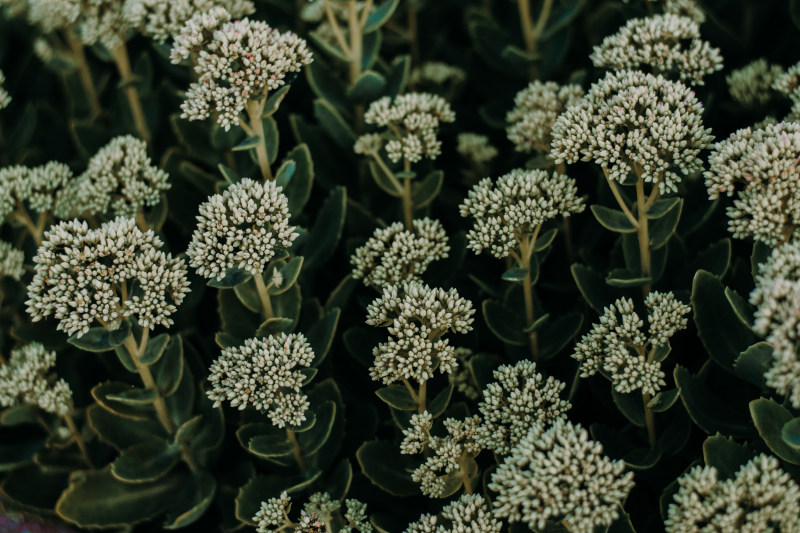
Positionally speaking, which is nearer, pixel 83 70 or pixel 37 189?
pixel 37 189

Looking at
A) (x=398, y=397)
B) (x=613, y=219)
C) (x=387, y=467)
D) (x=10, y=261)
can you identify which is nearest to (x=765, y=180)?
(x=613, y=219)

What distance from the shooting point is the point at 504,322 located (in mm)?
2508

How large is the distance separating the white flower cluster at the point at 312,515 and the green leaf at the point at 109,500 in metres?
0.61

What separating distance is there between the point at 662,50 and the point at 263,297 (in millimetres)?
1587

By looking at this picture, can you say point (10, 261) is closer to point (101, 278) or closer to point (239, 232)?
point (101, 278)

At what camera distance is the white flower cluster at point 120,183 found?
8.40 feet

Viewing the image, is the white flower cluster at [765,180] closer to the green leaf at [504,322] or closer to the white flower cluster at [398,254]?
the green leaf at [504,322]

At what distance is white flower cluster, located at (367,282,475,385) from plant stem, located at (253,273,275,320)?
350mm

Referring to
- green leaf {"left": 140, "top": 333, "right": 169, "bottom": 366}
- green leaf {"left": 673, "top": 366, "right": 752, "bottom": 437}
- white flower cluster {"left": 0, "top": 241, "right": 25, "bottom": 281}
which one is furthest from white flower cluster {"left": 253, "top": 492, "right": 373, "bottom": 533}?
white flower cluster {"left": 0, "top": 241, "right": 25, "bottom": 281}

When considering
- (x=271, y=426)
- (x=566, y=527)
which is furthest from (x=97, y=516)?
(x=566, y=527)

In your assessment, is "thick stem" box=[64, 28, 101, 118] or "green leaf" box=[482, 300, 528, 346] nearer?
"green leaf" box=[482, 300, 528, 346]

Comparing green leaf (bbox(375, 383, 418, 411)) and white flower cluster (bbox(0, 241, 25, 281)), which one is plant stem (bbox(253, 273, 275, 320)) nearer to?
green leaf (bbox(375, 383, 418, 411))

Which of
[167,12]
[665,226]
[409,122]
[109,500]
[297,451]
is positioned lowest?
[109,500]

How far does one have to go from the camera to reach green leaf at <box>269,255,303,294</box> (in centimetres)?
234
